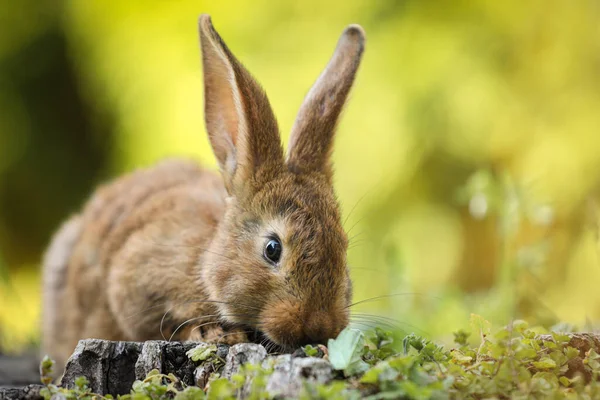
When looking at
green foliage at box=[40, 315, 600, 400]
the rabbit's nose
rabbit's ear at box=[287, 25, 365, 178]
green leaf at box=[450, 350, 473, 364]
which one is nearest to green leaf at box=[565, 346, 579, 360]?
green foliage at box=[40, 315, 600, 400]

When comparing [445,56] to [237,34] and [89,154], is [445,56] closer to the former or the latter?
[237,34]

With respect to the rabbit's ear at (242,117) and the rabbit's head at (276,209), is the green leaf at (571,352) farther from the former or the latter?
the rabbit's ear at (242,117)

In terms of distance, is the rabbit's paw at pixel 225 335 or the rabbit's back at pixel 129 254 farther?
the rabbit's back at pixel 129 254

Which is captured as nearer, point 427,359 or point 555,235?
point 427,359

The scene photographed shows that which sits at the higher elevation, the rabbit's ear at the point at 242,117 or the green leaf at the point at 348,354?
the rabbit's ear at the point at 242,117

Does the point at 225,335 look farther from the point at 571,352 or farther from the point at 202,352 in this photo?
the point at 571,352

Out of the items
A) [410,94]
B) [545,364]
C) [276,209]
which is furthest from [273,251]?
[410,94]

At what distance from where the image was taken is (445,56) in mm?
7730

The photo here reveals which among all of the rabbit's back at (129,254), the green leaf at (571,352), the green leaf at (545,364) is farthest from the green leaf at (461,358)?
the rabbit's back at (129,254)

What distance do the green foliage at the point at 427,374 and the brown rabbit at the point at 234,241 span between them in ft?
1.69

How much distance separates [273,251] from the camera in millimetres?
3662

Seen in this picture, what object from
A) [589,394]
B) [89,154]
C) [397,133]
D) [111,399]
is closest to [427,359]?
[589,394]

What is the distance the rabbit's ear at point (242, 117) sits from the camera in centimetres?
393

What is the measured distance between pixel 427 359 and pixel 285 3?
19.5 feet
